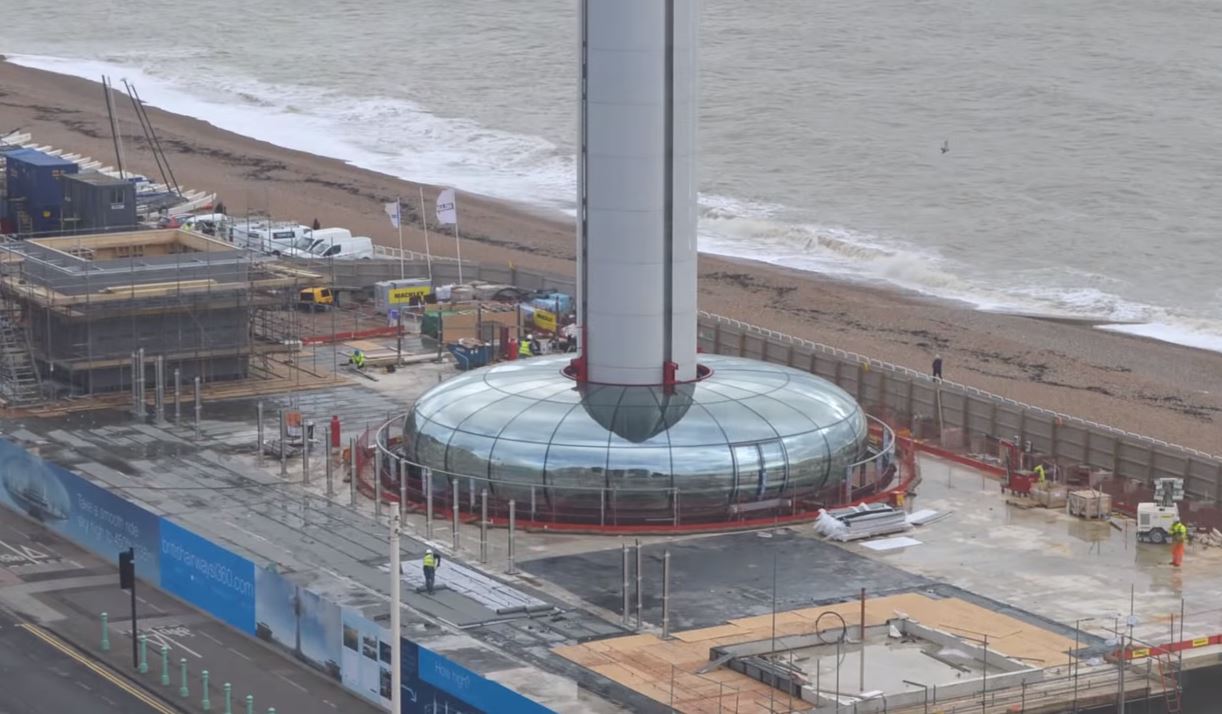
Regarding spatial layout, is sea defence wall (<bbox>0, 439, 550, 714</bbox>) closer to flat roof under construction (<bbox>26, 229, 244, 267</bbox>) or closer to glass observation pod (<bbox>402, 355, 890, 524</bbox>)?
glass observation pod (<bbox>402, 355, 890, 524</bbox>)

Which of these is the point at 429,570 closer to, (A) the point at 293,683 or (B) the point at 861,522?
(A) the point at 293,683

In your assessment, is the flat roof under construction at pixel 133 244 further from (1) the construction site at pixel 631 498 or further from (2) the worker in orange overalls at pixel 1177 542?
(2) the worker in orange overalls at pixel 1177 542

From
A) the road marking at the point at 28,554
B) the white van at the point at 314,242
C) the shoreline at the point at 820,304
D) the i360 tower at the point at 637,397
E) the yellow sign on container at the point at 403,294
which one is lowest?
the shoreline at the point at 820,304

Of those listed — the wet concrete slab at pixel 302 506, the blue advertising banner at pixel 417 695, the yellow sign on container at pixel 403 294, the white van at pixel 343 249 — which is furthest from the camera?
the white van at pixel 343 249

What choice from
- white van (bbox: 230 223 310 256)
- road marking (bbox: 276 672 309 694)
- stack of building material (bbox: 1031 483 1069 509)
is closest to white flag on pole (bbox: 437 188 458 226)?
white van (bbox: 230 223 310 256)

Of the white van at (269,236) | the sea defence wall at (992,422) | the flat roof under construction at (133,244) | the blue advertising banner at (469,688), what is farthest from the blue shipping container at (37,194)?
the blue advertising banner at (469,688)

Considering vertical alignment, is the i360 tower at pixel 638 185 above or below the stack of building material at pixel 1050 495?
above
